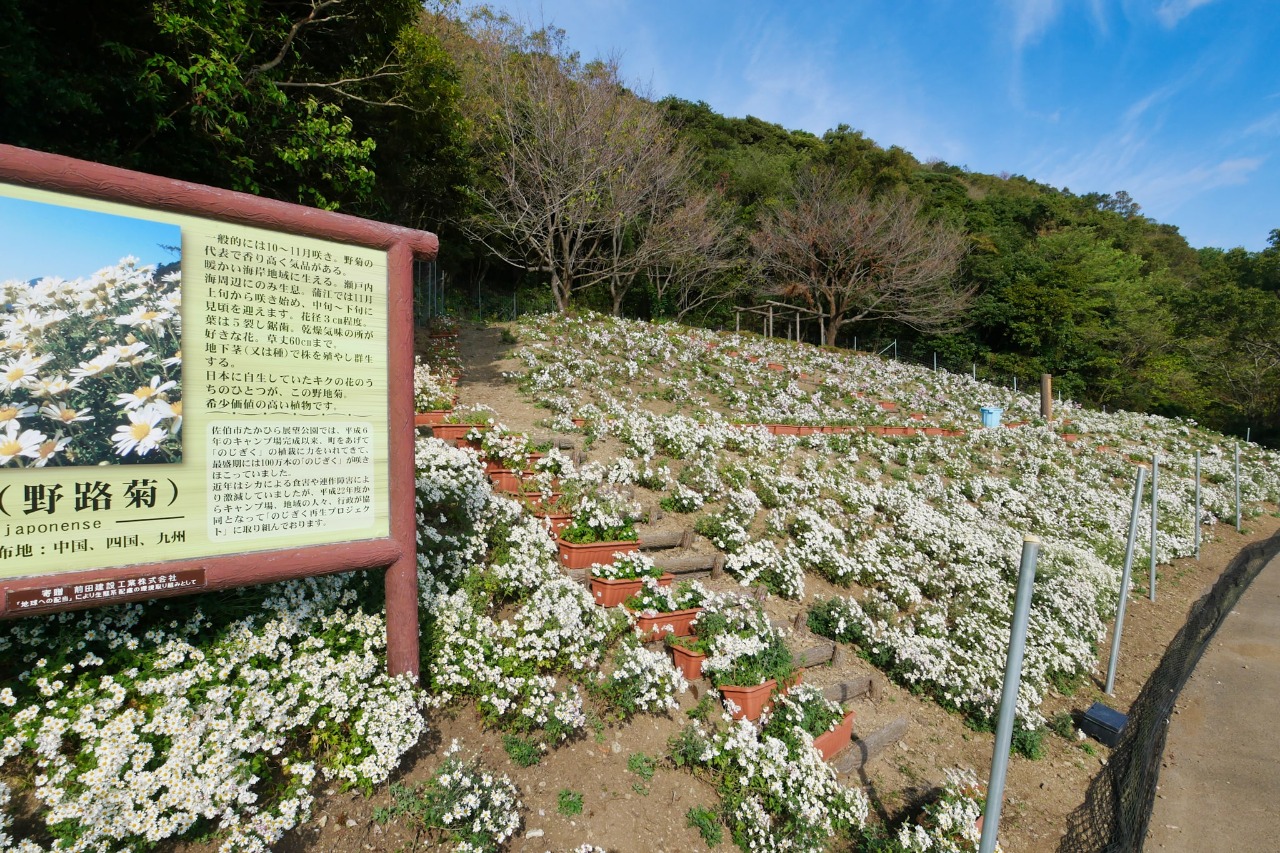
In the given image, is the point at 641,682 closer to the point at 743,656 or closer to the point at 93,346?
the point at 743,656

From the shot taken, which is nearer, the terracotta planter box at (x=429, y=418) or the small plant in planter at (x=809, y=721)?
the small plant in planter at (x=809, y=721)

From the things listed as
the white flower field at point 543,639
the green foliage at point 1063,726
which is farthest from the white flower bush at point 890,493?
the green foliage at point 1063,726

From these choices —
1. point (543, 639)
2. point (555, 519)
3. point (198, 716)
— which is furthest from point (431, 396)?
point (198, 716)

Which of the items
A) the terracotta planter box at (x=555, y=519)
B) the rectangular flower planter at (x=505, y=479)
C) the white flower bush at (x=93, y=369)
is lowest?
the terracotta planter box at (x=555, y=519)

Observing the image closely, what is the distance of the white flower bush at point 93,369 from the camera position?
7.68 ft

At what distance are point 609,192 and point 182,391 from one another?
16.7 meters

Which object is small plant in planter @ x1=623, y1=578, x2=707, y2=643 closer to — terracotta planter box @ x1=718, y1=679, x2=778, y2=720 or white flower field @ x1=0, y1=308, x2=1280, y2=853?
white flower field @ x1=0, y1=308, x2=1280, y2=853

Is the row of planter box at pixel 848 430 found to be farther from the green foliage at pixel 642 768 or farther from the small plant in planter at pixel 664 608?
the green foliage at pixel 642 768

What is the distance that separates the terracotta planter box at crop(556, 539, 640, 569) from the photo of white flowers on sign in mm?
3024

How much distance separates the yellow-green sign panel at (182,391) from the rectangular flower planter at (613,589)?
207cm

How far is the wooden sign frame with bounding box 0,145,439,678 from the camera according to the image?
2.39 metres

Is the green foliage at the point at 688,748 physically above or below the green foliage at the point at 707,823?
above

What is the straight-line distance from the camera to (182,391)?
8.82 ft

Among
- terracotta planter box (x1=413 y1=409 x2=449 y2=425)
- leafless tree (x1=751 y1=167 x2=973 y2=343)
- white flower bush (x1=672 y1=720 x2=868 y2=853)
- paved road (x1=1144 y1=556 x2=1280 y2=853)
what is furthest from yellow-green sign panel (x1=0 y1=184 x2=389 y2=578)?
leafless tree (x1=751 y1=167 x2=973 y2=343)
